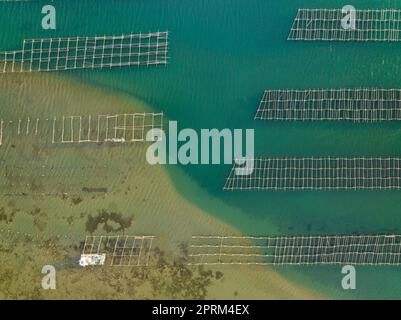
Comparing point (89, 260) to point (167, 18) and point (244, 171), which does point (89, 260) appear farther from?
point (167, 18)

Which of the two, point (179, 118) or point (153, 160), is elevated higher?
point (179, 118)

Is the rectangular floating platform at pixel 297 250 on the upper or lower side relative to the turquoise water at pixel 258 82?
lower

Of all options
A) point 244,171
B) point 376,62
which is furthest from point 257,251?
point 376,62

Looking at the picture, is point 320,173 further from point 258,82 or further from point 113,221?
point 113,221

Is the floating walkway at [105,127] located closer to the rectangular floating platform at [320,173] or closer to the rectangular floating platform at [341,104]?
the rectangular floating platform at [320,173]

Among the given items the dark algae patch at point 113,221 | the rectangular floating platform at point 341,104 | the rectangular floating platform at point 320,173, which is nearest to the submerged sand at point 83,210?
the dark algae patch at point 113,221
